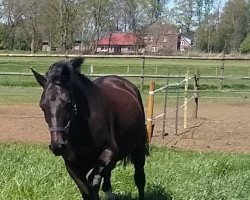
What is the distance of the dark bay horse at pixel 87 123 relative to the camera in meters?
4.27

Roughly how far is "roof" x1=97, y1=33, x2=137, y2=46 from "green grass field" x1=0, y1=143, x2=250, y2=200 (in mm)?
59476

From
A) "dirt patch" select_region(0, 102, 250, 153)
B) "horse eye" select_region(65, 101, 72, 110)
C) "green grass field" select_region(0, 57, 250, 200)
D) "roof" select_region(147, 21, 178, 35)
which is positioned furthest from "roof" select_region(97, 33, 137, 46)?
"horse eye" select_region(65, 101, 72, 110)

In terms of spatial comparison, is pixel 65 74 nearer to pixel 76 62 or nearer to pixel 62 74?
pixel 62 74

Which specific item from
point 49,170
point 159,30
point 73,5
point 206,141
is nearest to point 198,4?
point 159,30

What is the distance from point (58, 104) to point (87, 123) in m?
0.57

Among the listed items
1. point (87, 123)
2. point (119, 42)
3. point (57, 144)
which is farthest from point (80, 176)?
point (119, 42)

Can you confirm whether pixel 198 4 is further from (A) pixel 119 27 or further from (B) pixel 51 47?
(B) pixel 51 47

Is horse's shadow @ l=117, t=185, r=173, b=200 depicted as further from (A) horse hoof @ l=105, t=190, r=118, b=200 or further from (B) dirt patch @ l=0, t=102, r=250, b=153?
(B) dirt patch @ l=0, t=102, r=250, b=153

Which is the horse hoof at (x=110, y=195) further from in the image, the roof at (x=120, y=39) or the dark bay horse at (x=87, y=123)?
the roof at (x=120, y=39)

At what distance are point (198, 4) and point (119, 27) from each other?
1434 centimetres

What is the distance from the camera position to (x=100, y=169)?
4801 millimetres

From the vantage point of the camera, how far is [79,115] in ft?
15.4

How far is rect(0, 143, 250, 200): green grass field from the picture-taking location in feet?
17.9

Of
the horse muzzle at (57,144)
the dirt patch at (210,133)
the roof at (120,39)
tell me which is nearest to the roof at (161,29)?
the roof at (120,39)
